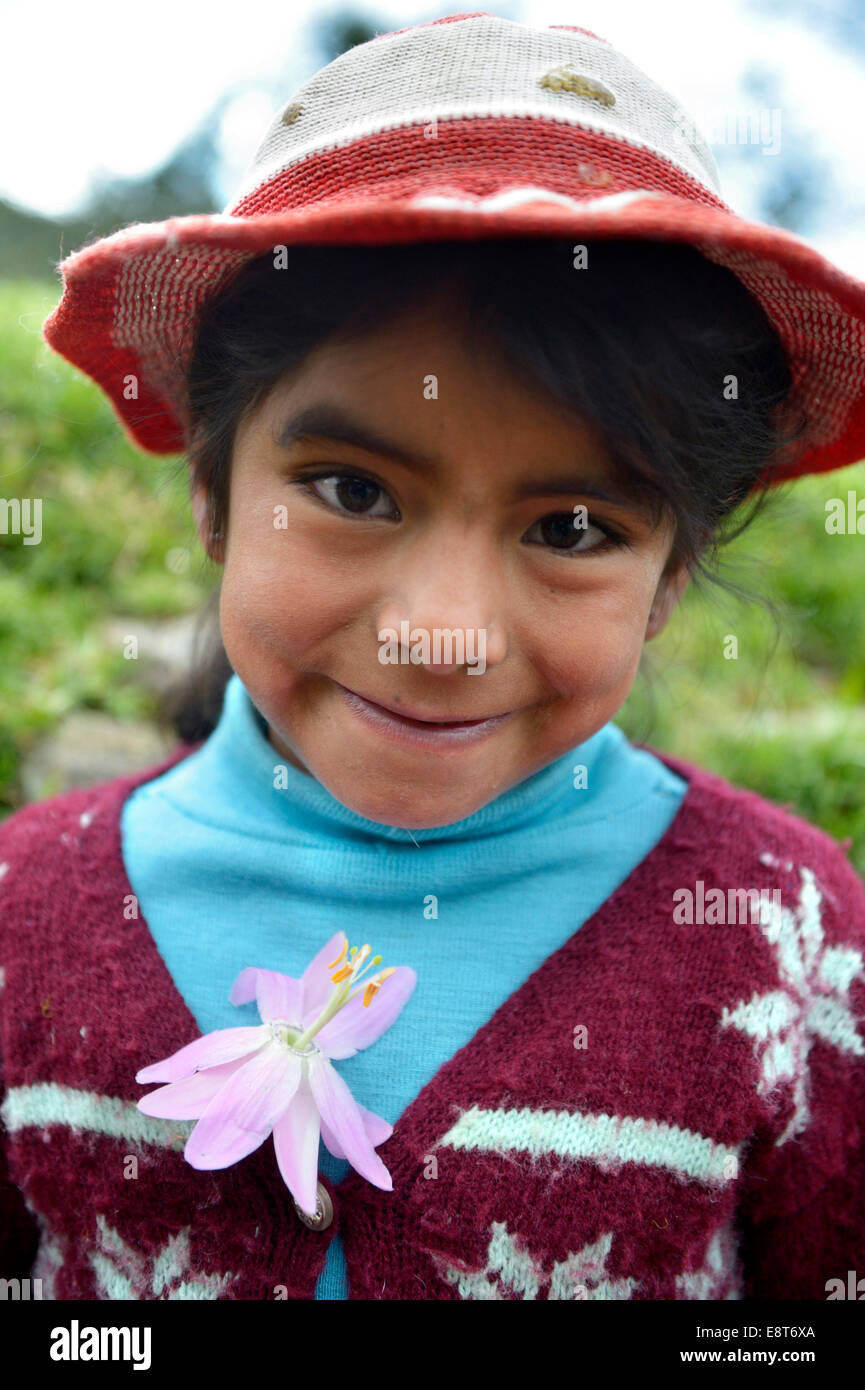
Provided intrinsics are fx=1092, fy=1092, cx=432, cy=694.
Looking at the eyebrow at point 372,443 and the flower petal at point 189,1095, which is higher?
the eyebrow at point 372,443

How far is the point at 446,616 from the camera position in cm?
106

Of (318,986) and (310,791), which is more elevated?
(310,791)

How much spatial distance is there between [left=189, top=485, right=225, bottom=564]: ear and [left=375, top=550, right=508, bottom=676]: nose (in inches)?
16.5

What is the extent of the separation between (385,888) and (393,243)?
792 mm

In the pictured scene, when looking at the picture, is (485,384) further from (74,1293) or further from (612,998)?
(74,1293)

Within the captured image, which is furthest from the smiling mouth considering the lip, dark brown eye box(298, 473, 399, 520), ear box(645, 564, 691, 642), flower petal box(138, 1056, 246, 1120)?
flower petal box(138, 1056, 246, 1120)

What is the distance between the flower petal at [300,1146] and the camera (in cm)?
114

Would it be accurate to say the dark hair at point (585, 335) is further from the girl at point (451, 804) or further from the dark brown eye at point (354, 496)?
the dark brown eye at point (354, 496)

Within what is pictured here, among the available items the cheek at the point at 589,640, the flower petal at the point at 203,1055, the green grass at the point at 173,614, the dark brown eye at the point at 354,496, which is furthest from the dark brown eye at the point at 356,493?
the green grass at the point at 173,614

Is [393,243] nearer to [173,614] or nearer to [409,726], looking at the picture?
[409,726]

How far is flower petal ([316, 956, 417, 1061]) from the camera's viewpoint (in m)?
1.24


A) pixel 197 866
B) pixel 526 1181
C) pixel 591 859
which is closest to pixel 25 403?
pixel 197 866

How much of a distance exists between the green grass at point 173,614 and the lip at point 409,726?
2.91ft

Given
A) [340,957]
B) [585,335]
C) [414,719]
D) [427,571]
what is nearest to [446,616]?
[427,571]
